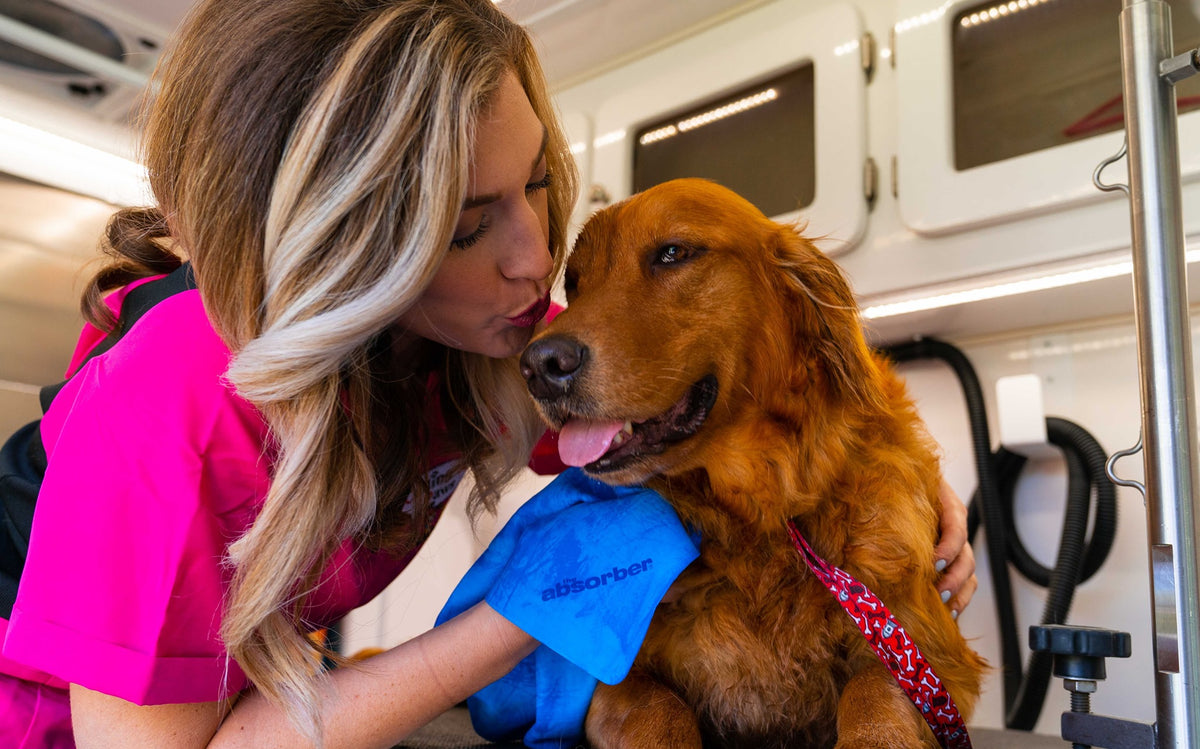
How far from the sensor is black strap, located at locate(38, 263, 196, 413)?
1.20 metres

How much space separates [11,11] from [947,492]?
2522 millimetres

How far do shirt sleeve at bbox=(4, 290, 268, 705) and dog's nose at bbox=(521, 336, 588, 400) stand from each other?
0.36 m

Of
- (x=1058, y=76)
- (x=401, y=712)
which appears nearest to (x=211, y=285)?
(x=401, y=712)

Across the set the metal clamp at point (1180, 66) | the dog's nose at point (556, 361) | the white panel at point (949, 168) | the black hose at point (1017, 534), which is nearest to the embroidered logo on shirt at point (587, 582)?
the dog's nose at point (556, 361)

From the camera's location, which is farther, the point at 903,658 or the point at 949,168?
the point at 949,168

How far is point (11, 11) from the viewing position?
2227 millimetres

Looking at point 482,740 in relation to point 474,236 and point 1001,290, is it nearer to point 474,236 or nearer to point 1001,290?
point 474,236

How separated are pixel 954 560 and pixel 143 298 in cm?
128

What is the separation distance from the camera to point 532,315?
51.2 inches

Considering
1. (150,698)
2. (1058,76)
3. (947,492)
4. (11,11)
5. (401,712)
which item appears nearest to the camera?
(150,698)

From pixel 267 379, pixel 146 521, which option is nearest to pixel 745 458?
pixel 267 379

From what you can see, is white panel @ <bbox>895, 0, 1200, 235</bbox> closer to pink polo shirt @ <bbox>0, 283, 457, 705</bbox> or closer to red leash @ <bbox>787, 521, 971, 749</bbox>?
red leash @ <bbox>787, 521, 971, 749</bbox>

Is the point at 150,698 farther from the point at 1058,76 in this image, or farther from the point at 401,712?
the point at 1058,76

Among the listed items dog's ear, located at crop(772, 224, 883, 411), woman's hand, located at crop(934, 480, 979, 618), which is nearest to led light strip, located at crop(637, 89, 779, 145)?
dog's ear, located at crop(772, 224, 883, 411)
